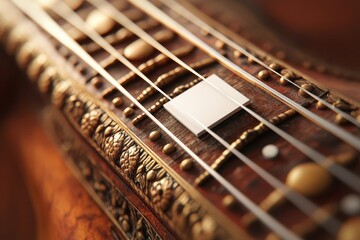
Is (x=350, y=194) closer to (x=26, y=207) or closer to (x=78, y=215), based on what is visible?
(x=78, y=215)

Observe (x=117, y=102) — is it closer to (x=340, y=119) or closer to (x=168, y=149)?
(x=168, y=149)

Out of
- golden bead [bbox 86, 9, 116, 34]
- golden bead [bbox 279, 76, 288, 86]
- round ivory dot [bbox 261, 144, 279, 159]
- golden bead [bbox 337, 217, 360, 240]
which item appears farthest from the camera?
golden bead [bbox 86, 9, 116, 34]

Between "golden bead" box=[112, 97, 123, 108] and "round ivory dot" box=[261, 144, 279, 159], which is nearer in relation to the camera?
"round ivory dot" box=[261, 144, 279, 159]

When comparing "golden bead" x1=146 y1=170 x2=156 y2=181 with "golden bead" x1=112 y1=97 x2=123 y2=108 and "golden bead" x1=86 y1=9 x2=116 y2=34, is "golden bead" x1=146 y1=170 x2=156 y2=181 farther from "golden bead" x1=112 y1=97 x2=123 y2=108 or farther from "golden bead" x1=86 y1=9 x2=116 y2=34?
"golden bead" x1=86 y1=9 x2=116 y2=34

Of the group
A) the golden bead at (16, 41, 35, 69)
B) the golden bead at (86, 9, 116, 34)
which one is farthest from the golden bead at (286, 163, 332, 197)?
the golden bead at (16, 41, 35, 69)

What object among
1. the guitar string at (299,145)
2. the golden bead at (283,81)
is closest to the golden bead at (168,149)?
the guitar string at (299,145)

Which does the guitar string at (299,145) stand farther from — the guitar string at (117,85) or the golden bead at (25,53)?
the golden bead at (25,53)
